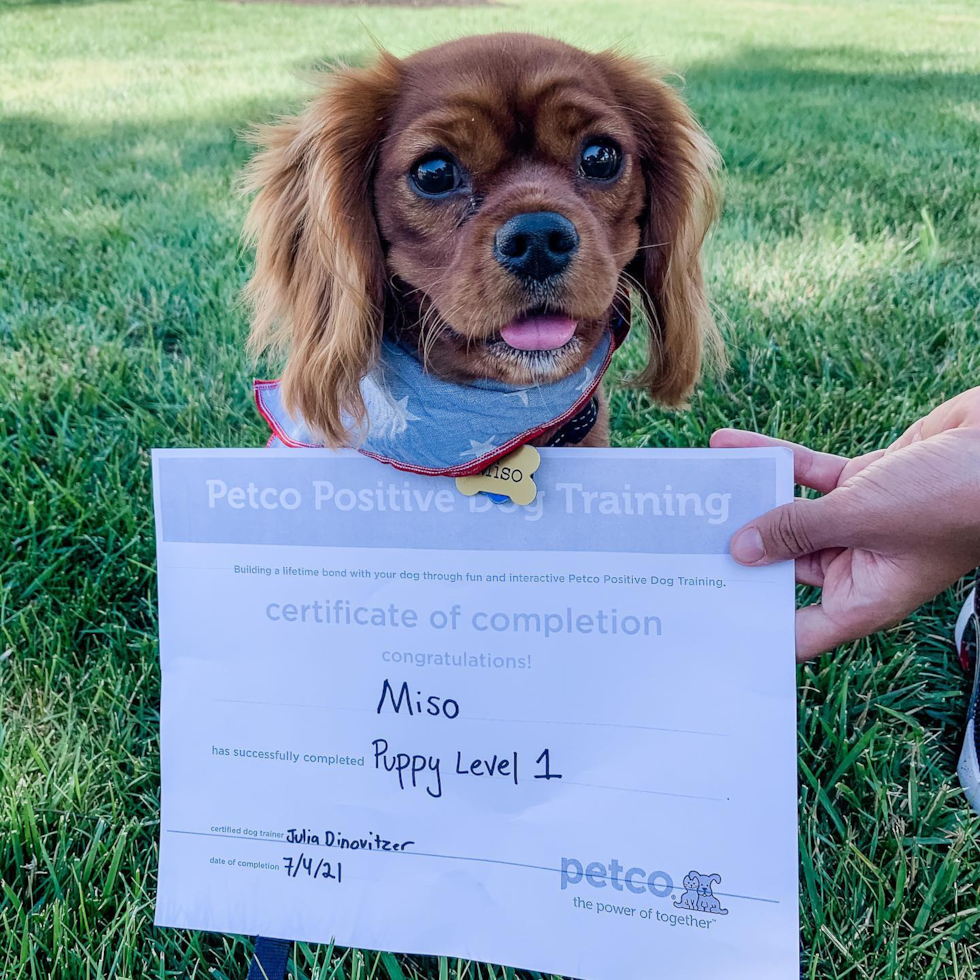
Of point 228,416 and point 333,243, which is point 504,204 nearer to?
point 333,243

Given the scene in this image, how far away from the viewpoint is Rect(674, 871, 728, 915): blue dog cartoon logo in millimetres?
1242

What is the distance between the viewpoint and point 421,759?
1.34m

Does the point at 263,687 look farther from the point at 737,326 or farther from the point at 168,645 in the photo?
the point at 737,326

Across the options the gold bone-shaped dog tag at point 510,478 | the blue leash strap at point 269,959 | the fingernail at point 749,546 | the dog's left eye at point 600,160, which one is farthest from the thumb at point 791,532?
the blue leash strap at point 269,959

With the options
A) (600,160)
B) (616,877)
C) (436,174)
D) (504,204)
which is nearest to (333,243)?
(436,174)

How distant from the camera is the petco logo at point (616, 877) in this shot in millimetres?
1257

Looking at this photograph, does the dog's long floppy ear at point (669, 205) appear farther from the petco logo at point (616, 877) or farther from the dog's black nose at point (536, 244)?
the petco logo at point (616, 877)

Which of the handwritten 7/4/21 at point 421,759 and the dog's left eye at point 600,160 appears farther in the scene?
the dog's left eye at point 600,160

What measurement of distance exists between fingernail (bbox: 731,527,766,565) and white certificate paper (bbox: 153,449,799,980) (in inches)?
1.1

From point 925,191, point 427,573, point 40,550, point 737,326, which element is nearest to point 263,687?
point 427,573

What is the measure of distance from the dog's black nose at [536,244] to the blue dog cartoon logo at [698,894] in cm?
91

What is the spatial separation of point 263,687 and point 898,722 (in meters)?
1.20

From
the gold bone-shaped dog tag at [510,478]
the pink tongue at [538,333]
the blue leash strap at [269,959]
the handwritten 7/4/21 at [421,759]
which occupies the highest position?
the pink tongue at [538,333]

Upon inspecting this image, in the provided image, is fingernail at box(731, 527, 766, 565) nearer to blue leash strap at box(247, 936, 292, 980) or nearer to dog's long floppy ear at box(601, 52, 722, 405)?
dog's long floppy ear at box(601, 52, 722, 405)
